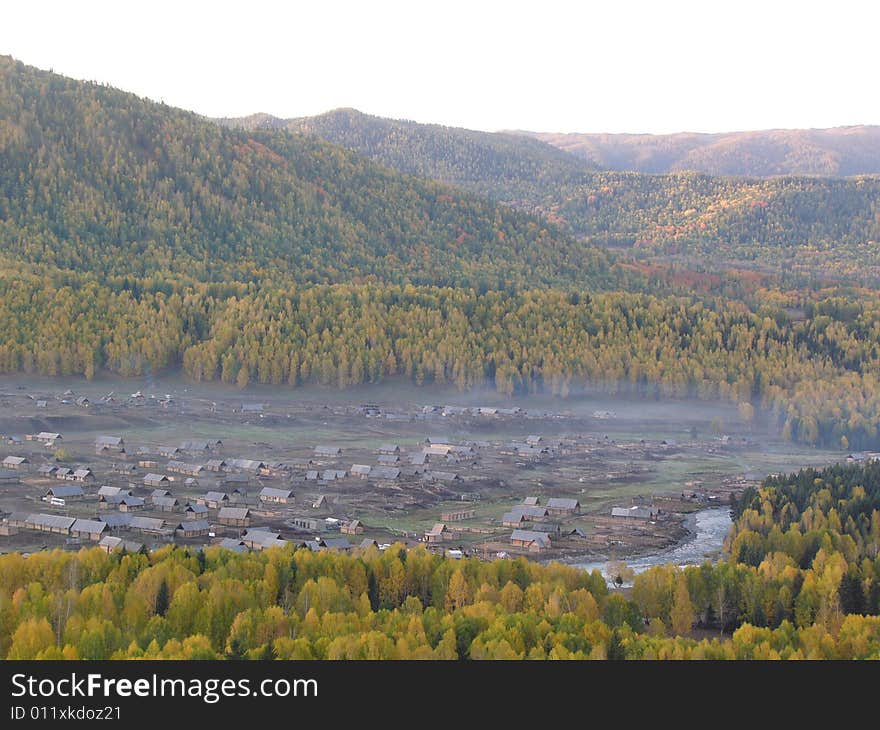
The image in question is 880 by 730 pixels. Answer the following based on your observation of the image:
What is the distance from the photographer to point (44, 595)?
183ft

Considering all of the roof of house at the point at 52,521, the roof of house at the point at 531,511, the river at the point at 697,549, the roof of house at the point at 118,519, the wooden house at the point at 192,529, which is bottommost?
the river at the point at 697,549

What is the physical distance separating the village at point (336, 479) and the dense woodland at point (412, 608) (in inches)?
517

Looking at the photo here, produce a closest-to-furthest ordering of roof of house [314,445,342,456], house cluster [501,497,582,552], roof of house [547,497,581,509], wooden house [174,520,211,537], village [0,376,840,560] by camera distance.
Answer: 1. wooden house [174,520,211,537]
2. village [0,376,840,560]
3. house cluster [501,497,582,552]
4. roof of house [547,497,581,509]
5. roof of house [314,445,342,456]

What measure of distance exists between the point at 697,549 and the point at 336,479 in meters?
31.4

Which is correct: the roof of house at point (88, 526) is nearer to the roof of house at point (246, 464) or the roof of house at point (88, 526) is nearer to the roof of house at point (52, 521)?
the roof of house at point (52, 521)

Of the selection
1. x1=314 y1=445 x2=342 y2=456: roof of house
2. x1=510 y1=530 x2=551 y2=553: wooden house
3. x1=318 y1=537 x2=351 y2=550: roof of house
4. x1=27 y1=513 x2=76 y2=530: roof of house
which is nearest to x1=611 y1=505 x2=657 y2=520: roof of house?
x1=510 y1=530 x2=551 y2=553: wooden house

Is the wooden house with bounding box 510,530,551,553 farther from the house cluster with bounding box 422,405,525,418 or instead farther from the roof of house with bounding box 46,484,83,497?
the house cluster with bounding box 422,405,525,418

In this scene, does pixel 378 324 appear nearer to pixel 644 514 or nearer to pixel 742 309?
pixel 742 309

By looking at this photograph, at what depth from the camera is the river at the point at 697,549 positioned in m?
78.6

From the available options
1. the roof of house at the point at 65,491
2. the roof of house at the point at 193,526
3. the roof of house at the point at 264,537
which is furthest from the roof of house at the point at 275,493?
the roof of house at the point at 65,491

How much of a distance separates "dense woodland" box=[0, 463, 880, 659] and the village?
13.1 m

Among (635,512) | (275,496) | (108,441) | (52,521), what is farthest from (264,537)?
(108,441)

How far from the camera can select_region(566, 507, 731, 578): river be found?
7856 cm

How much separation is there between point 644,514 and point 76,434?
181ft
